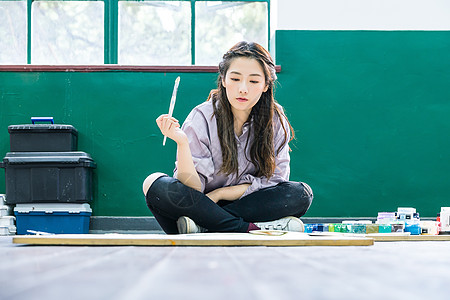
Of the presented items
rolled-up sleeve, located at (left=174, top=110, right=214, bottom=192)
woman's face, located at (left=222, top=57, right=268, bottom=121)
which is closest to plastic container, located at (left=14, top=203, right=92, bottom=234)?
rolled-up sleeve, located at (left=174, top=110, right=214, bottom=192)

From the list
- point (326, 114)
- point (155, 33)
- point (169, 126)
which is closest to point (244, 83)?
point (169, 126)

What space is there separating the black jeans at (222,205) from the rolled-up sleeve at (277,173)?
0.02 metres

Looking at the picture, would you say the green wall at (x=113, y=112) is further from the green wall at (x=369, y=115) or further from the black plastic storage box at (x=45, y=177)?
the green wall at (x=369, y=115)

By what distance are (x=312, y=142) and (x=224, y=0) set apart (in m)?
1.11

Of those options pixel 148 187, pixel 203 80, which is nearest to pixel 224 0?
pixel 203 80

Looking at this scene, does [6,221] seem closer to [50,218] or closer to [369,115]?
[50,218]

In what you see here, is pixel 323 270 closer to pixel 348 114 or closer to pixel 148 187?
pixel 148 187

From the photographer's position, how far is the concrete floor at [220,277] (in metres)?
0.36

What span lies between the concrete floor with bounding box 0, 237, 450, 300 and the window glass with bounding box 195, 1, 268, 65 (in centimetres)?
274

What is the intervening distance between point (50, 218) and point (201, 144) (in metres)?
1.66

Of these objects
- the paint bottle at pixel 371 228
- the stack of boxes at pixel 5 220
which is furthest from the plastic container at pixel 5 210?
the paint bottle at pixel 371 228

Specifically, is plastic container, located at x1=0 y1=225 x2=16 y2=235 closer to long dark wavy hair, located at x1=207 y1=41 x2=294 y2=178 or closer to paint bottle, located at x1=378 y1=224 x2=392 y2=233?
long dark wavy hair, located at x1=207 y1=41 x2=294 y2=178

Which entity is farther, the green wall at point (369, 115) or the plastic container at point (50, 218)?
the green wall at point (369, 115)

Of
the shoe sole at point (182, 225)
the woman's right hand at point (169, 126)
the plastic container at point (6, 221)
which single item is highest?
the woman's right hand at point (169, 126)
